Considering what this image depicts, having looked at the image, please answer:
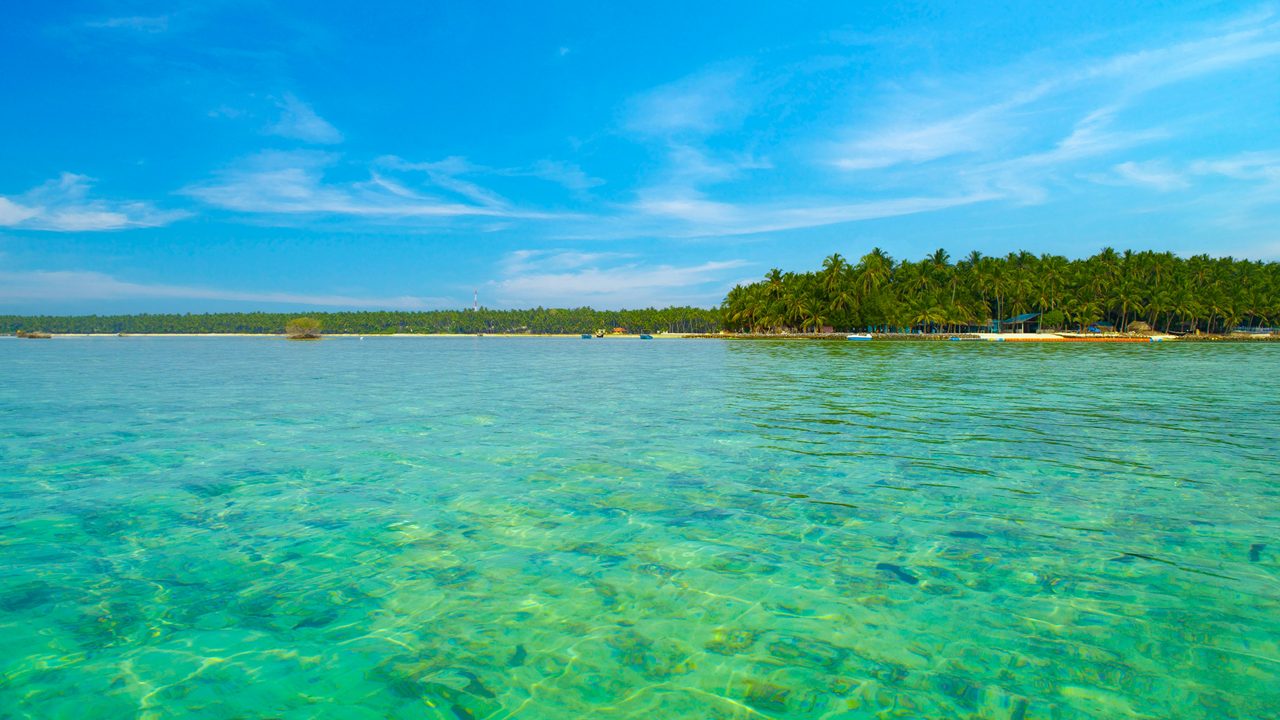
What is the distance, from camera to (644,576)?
7.23 metres

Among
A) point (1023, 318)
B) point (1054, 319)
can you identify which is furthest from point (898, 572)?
point (1054, 319)

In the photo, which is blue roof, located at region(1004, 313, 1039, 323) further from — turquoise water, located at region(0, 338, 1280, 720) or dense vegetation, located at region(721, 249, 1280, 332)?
turquoise water, located at region(0, 338, 1280, 720)

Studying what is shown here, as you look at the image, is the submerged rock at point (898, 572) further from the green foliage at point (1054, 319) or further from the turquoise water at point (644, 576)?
the green foliage at point (1054, 319)

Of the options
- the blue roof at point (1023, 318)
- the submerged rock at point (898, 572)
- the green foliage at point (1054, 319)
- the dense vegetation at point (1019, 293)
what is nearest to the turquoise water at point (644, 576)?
the submerged rock at point (898, 572)

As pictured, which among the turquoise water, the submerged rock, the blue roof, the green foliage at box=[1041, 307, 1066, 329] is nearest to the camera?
the turquoise water

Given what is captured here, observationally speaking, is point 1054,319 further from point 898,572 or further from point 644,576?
point 644,576

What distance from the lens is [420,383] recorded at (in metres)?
36.3

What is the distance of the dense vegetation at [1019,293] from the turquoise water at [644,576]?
116m

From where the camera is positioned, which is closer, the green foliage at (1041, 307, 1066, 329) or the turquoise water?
the turquoise water

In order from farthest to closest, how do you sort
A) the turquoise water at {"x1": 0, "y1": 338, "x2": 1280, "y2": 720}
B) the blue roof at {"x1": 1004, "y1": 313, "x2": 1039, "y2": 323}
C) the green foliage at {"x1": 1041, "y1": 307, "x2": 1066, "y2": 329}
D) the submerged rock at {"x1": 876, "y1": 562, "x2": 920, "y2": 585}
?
the blue roof at {"x1": 1004, "y1": 313, "x2": 1039, "y2": 323}
the green foliage at {"x1": 1041, "y1": 307, "x2": 1066, "y2": 329}
the submerged rock at {"x1": 876, "y1": 562, "x2": 920, "y2": 585}
the turquoise water at {"x1": 0, "y1": 338, "x2": 1280, "y2": 720}

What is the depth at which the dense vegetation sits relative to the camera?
126m

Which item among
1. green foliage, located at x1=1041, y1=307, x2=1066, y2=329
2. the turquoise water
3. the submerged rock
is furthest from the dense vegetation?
the submerged rock

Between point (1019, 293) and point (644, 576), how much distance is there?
143m

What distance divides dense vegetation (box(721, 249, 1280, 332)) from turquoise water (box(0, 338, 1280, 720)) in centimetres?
11576
